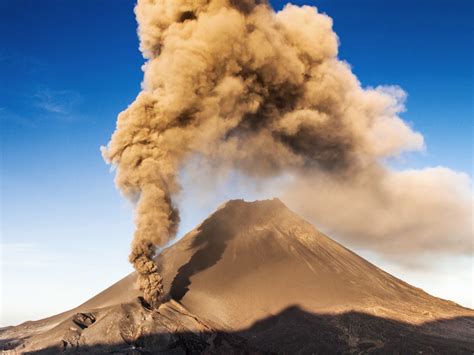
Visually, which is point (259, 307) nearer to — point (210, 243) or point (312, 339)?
point (312, 339)

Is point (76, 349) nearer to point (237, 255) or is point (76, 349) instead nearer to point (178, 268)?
point (178, 268)

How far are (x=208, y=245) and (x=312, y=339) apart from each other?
2110 centimetres

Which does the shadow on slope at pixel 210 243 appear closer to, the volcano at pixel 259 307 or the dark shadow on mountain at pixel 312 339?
the volcano at pixel 259 307

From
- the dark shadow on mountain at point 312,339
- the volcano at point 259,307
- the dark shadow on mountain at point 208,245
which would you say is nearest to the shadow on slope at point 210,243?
the dark shadow on mountain at point 208,245

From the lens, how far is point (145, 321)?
122 feet

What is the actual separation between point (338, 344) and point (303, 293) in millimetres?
9474

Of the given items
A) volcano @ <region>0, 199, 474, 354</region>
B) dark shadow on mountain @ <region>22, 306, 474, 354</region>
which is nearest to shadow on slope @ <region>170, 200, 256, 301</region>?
volcano @ <region>0, 199, 474, 354</region>

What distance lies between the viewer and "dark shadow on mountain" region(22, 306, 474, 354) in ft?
117

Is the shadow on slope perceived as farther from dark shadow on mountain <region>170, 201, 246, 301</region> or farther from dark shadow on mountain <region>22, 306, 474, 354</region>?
dark shadow on mountain <region>22, 306, 474, 354</region>

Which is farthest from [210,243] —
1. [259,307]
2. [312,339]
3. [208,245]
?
[312,339]

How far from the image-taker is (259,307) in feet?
154

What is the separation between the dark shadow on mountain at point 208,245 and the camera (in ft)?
164

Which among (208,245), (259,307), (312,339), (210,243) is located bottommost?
(312,339)

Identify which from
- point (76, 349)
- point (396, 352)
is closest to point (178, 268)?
point (76, 349)
